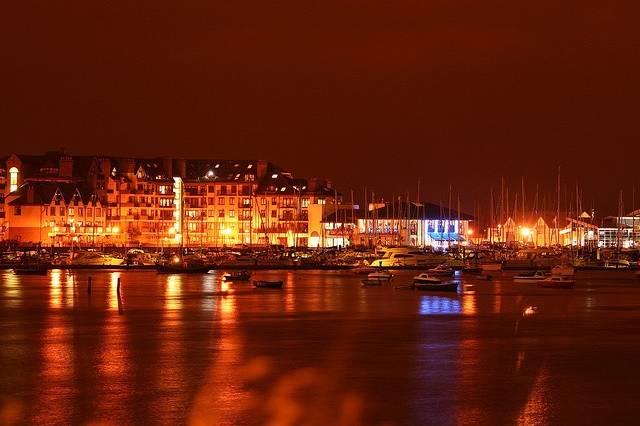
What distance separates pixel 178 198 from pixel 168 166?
6.98 meters

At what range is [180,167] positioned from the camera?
164 m

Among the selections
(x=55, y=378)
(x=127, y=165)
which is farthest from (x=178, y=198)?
(x=55, y=378)

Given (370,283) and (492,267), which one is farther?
(492,267)

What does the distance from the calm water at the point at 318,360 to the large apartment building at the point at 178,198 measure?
3774 inches

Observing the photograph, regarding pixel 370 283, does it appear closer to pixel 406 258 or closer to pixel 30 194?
pixel 406 258

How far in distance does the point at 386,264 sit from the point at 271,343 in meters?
66.8

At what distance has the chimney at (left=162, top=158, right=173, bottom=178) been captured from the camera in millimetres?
161750

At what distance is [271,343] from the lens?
36844 mm

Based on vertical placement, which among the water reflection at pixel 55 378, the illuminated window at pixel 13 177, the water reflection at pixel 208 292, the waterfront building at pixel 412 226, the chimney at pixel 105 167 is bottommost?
the water reflection at pixel 55 378

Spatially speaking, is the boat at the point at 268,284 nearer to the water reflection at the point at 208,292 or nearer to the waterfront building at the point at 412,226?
the water reflection at the point at 208,292

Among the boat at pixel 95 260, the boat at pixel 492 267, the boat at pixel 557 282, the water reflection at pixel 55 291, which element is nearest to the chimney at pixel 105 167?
the boat at pixel 95 260

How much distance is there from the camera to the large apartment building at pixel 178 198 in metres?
154

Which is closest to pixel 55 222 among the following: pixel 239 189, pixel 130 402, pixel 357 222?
pixel 239 189

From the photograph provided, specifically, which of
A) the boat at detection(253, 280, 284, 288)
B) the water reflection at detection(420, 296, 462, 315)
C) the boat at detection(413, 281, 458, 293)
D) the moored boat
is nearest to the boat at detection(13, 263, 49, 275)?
the boat at detection(253, 280, 284, 288)
